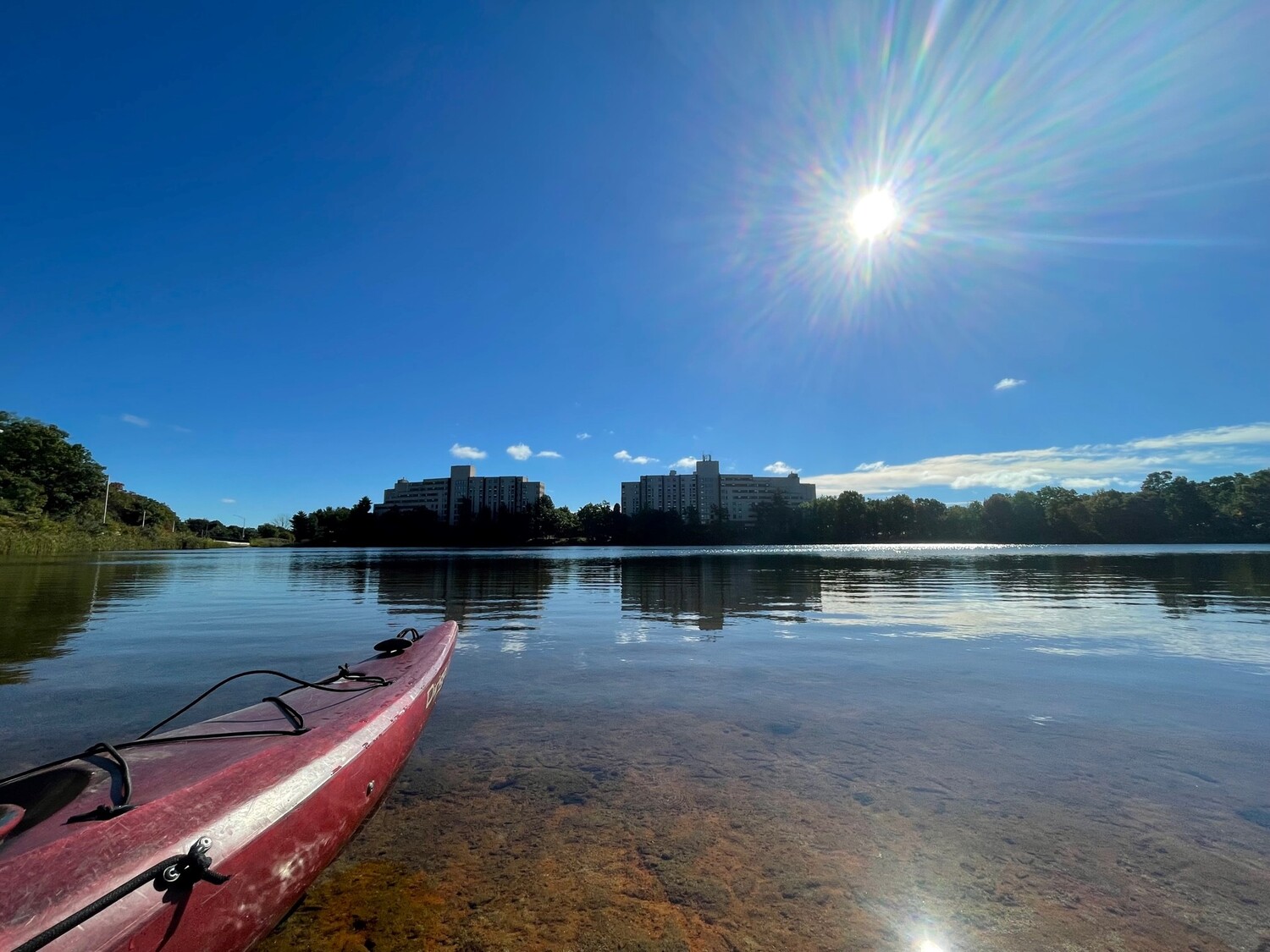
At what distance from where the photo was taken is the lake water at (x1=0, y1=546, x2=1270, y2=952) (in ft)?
10.4

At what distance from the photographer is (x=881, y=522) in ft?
530

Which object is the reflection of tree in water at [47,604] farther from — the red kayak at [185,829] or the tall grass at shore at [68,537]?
the tall grass at shore at [68,537]

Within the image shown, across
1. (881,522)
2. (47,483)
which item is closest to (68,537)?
(47,483)

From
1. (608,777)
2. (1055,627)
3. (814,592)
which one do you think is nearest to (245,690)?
(608,777)

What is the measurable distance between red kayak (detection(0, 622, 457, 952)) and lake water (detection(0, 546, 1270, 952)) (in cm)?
37

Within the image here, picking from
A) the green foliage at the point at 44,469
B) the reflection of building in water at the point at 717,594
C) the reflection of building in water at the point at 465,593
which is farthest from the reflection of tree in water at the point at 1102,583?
the green foliage at the point at 44,469

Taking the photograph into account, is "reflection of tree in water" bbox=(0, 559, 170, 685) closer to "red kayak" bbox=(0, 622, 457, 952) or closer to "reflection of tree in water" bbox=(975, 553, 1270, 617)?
"red kayak" bbox=(0, 622, 457, 952)

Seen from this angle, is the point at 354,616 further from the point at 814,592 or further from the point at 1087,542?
the point at 1087,542

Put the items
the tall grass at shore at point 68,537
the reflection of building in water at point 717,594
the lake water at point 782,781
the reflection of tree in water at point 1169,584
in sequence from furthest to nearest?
the tall grass at shore at point 68,537 < the reflection of tree in water at point 1169,584 < the reflection of building in water at point 717,594 < the lake water at point 782,781

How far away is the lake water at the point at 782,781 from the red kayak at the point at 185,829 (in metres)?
0.37

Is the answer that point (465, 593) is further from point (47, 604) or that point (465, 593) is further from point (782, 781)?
point (782, 781)

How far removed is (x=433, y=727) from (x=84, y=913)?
4.63 m

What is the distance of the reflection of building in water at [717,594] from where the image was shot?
1689 centimetres

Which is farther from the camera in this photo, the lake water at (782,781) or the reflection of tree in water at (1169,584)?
the reflection of tree in water at (1169,584)
